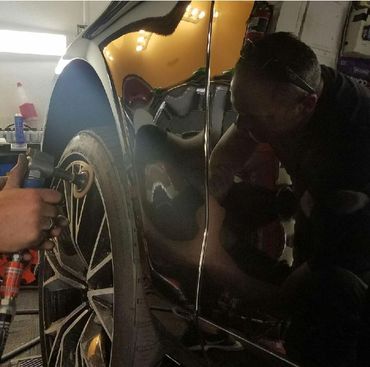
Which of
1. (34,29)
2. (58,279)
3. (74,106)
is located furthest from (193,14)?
(34,29)

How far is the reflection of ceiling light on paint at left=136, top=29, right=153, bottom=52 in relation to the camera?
0.72m

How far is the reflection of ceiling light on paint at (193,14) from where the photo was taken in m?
0.62

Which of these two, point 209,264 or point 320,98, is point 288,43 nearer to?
point 320,98

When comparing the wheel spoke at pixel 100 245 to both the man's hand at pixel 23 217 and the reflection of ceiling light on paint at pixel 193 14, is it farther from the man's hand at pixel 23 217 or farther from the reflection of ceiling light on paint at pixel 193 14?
the reflection of ceiling light on paint at pixel 193 14

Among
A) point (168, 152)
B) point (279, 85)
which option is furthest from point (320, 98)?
point (168, 152)

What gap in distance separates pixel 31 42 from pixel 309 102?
11.0 feet

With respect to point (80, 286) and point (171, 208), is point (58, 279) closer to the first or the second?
point (80, 286)

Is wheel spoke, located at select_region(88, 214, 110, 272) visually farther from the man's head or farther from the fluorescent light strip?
the fluorescent light strip

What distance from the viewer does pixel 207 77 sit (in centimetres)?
63

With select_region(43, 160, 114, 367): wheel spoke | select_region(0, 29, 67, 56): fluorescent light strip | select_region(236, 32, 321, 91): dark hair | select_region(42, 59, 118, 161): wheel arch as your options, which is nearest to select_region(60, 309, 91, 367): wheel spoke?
select_region(43, 160, 114, 367): wheel spoke

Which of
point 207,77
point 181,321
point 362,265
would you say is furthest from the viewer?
point 181,321

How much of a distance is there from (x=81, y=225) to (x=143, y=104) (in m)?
0.43

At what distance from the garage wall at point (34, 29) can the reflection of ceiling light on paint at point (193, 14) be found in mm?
2952

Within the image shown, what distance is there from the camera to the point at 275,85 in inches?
21.0
